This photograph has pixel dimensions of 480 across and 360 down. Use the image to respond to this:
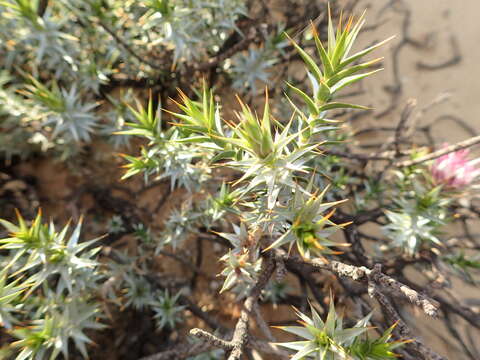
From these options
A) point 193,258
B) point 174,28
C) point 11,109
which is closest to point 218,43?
point 174,28

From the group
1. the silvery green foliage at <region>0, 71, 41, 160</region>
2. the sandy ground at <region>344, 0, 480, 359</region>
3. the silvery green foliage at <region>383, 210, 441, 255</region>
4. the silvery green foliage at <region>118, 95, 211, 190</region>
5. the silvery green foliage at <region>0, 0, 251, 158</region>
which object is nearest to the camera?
the silvery green foliage at <region>118, 95, 211, 190</region>

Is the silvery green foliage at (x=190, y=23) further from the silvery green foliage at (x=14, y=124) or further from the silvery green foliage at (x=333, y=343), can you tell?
the silvery green foliage at (x=333, y=343)

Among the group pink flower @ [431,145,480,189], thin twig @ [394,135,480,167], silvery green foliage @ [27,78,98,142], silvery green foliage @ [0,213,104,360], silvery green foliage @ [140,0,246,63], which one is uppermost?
silvery green foliage @ [140,0,246,63]

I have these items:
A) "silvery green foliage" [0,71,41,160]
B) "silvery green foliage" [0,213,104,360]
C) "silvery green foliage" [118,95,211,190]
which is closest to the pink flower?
"silvery green foliage" [118,95,211,190]

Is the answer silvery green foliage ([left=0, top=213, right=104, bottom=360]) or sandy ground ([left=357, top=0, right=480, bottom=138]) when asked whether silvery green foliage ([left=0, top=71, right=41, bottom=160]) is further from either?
sandy ground ([left=357, top=0, right=480, bottom=138])

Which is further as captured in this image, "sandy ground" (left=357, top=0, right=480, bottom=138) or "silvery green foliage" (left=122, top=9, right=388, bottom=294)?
"sandy ground" (left=357, top=0, right=480, bottom=138)

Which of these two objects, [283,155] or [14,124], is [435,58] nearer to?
[283,155]

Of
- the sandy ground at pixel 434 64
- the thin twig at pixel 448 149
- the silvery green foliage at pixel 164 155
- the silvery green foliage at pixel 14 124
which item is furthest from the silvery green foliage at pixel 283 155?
the sandy ground at pixel 434 64
